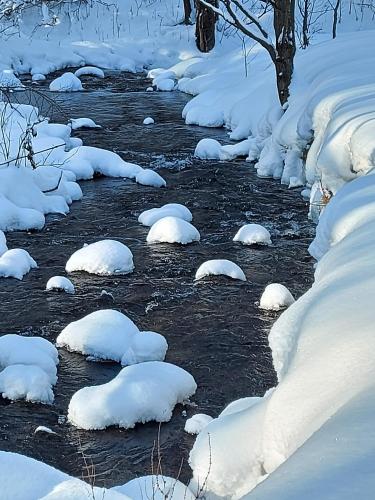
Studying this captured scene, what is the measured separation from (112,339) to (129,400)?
0.84 metres

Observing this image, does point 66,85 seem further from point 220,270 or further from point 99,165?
point 220,270

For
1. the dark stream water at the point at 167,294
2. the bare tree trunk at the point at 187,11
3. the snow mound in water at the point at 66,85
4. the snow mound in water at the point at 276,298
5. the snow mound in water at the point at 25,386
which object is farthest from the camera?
the bare tree trunk at the point at 187,11

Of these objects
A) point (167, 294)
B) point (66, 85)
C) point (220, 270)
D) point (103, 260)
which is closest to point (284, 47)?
point (220, 270)

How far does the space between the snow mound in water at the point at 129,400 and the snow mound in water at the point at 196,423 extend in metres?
0.16

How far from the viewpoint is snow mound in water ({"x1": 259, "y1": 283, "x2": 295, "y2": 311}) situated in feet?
18.9

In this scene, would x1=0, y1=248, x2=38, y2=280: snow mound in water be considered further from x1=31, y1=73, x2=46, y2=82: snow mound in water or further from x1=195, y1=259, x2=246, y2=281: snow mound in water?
x1=31, y1=73, x2=46, y2=82: snow mound in water

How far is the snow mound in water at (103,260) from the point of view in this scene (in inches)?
256

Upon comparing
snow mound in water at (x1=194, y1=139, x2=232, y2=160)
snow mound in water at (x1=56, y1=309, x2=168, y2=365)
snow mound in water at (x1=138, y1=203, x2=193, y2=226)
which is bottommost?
snow mound in water at (x1=194, y1=139, x2=232, y2=160)

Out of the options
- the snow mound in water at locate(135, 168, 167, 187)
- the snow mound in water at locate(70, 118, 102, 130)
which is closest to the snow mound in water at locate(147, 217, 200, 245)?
the snow mound in water at locate(135, 168, 167, 187)

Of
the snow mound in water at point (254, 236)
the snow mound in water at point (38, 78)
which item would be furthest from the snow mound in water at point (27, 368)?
the snow mound in water at point (38, 78)

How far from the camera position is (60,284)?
6.14 m

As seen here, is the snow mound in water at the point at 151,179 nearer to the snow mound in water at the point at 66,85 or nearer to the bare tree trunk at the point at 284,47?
the bare tree trunk at the point at 284,47

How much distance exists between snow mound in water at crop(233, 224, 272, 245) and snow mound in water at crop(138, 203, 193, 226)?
2.53 feet

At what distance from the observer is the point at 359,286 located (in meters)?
3.00
